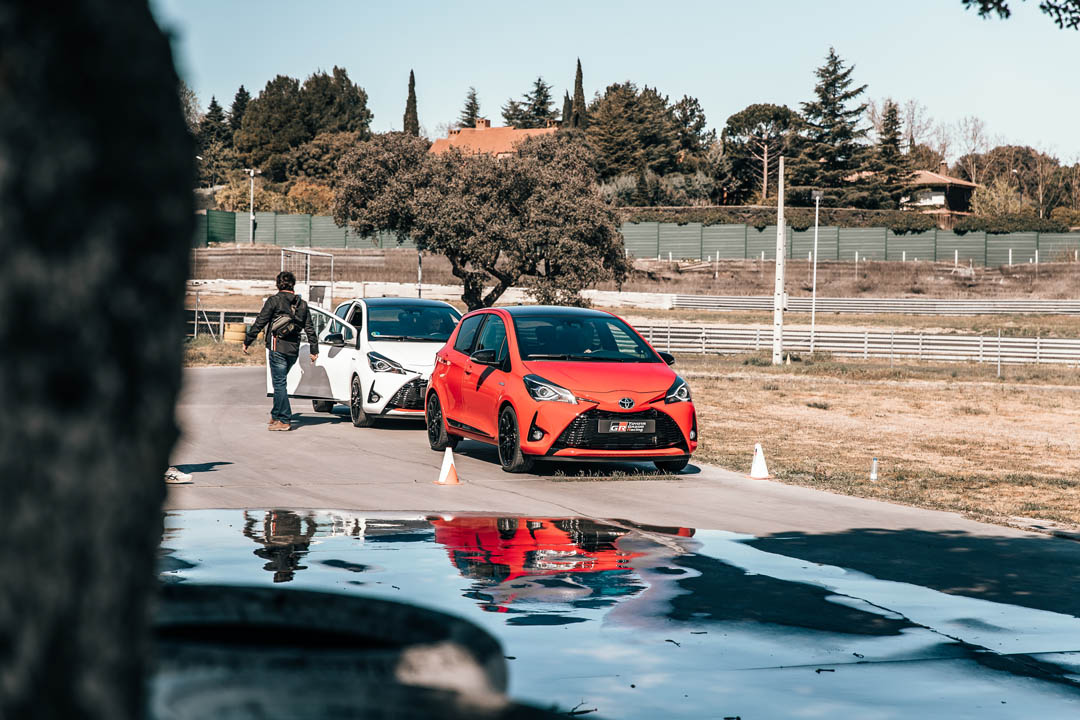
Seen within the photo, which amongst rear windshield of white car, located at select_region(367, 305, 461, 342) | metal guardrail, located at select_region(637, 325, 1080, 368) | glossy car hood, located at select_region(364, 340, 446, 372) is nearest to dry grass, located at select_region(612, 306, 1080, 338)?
metal guardrail, located at select_region(637, 325, 1080, 368)

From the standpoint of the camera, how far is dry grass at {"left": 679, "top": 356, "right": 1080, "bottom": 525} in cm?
1346

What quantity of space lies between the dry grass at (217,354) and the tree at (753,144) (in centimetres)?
7249

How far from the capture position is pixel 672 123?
115 m

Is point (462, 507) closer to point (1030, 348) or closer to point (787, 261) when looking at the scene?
point (1030, 348)

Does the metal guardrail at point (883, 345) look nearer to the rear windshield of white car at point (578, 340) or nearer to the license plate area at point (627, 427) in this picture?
the rear windshield of white car at point (578, 340)

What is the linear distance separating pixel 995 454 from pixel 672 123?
328ft

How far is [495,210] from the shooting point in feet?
136

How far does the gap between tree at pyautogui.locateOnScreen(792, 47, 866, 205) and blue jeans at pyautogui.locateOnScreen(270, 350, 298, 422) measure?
275ft

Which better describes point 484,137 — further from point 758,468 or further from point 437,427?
point 758,468

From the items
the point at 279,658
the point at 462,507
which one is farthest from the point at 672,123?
the point at 279,658

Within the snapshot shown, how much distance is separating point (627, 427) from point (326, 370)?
6774 millimetres

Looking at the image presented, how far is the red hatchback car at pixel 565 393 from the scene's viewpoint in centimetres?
1280

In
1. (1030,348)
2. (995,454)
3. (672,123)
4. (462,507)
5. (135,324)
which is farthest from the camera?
(672,123)

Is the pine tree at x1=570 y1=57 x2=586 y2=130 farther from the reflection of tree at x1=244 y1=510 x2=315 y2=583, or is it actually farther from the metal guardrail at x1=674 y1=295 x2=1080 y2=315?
the reflection of tree at x1=244 y1=510 x2=315 y2=583
